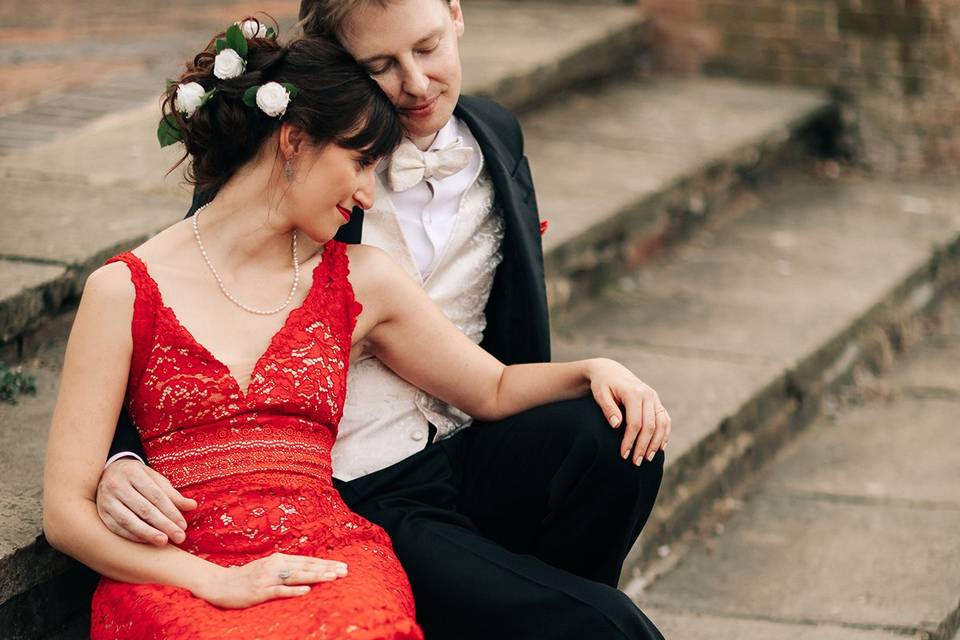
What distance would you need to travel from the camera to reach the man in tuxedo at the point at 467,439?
2502mm

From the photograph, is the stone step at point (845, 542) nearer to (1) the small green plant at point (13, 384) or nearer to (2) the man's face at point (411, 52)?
(2) the man's face at point (411, 52)

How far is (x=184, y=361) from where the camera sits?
242 centimetres

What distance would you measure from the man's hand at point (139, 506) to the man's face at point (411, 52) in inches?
33.2

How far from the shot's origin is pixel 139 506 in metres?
2.32

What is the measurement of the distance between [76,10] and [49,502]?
17.0 ft

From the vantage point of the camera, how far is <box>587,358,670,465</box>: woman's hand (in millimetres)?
2627

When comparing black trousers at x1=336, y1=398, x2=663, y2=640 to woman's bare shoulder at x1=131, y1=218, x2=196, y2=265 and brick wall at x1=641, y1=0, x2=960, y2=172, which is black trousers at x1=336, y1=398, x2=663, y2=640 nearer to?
woman's bare shoulder at x1=131, y1=218, x2=196, y2=265

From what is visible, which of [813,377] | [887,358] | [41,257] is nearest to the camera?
[41,257]

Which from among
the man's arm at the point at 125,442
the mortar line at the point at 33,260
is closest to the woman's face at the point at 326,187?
the man's arm at the point at 125,442

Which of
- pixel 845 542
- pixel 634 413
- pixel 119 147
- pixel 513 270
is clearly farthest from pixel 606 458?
pixel 119 147

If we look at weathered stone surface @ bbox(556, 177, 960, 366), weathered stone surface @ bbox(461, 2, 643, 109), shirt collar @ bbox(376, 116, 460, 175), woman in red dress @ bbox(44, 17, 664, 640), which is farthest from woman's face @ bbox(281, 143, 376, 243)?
weathered stone surface @ bbox(461, 2, 643, 109)

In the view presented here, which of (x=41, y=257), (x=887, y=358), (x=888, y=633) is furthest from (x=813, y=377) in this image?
(x=41, y=257)

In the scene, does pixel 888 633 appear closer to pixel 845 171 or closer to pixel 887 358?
pixel 887 358

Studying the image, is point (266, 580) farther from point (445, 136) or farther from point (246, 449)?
point (445, 136)
